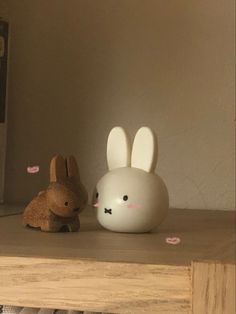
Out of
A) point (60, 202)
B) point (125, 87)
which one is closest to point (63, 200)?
point (60, 202)

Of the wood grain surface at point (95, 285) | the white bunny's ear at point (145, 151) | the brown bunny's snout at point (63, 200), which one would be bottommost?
the wood grain surface at point (95, 285)

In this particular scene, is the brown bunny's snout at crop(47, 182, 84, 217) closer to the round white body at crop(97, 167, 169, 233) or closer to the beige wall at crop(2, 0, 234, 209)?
the round white body at crop(97, 167, 169, 233)

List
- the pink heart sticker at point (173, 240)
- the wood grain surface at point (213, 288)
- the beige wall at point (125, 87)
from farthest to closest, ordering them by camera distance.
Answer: the beige wall at point (125, 87) < the pink heart sticker at point (173, 240) < the wood grain surface at point (213, 288)

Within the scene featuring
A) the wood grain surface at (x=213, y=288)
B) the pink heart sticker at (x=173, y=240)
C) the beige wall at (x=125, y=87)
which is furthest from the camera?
the beige wall at (x=125, y=87)

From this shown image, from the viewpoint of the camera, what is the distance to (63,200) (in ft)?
2.35

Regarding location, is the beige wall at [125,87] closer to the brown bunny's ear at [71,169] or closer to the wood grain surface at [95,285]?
the brown bunny's ear at [71,169]

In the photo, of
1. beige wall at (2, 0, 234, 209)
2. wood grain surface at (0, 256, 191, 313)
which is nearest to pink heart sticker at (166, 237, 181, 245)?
wood grain surface at (0, 256, 191, 313)

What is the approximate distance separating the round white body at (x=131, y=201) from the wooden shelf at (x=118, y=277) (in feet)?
0.23

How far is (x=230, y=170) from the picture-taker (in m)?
1.02

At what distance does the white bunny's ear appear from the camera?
0.73 metres

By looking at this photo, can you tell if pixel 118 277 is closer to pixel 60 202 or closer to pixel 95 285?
pixel 95 285

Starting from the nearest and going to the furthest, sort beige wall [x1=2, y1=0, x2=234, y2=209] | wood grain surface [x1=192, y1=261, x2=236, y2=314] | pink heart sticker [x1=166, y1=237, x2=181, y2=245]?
wood grain surface [x1=192, y1=261, x2=236, y2=314], pink heart sticker [x1=166, y1=237, x2=181, y2=245], beige wall [x1=2, y1=0, x2=234, y2=209]

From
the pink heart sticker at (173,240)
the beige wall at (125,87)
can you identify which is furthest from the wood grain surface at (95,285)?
the beige wall at (125,87)

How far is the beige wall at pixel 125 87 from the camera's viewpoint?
1.02 m
